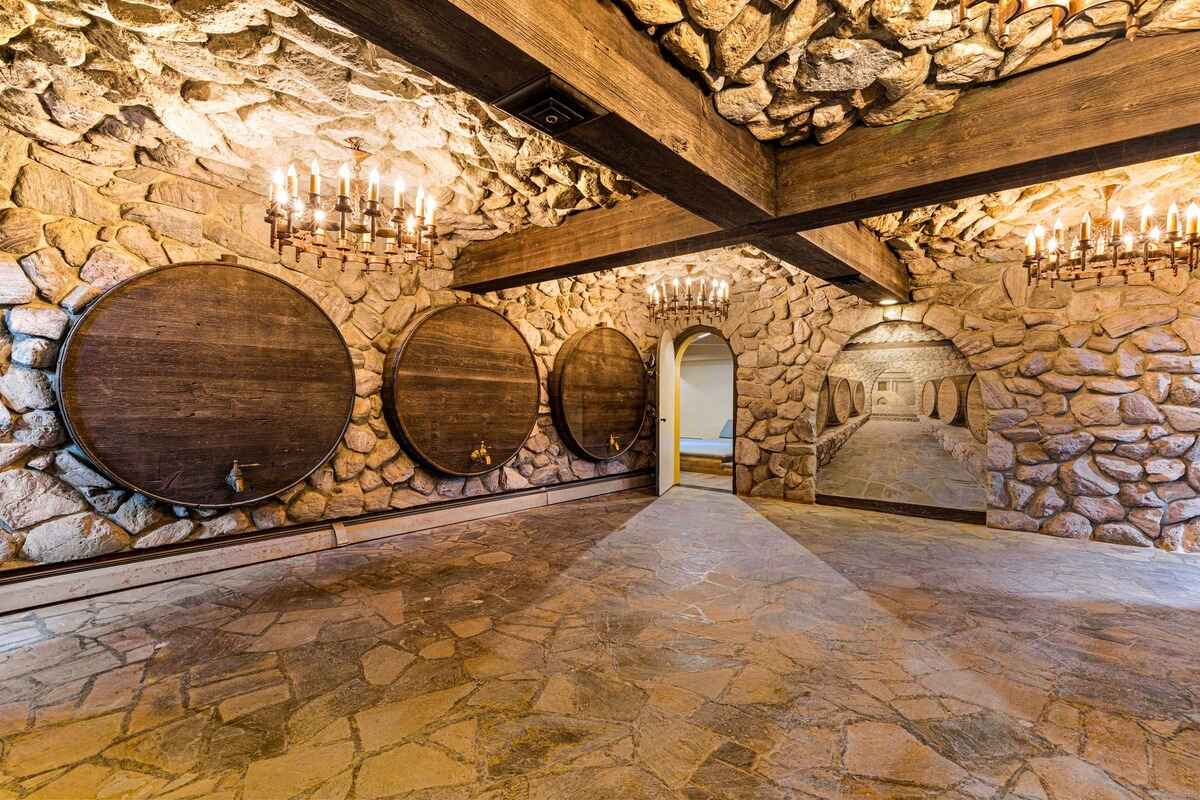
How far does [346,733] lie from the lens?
1.54 meters

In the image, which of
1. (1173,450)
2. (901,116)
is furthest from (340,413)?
(1173,450)

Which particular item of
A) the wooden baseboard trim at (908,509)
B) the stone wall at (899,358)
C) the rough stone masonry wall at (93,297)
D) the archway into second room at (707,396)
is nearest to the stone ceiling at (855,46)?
the rough stone masonry wall at (93,297)

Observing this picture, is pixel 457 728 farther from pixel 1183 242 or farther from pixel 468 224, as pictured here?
pixel 1183 242

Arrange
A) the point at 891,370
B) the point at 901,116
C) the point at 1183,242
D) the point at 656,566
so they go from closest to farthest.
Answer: the point at 901,116, the point at 1183,242, the point at 656,566, the point at 891,370

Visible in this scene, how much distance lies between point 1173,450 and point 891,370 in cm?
192

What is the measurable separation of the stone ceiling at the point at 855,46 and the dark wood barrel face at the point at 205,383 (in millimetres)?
2658

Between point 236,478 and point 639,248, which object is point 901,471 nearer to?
point 639,248

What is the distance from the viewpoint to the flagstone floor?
4.49ft

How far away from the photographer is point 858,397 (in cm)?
504

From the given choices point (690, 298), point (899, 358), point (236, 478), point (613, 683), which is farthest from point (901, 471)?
point (236, 478)

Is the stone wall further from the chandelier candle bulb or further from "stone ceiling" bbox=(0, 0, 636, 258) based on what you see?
the chandelier candle bulb

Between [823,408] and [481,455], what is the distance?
3.46 meters

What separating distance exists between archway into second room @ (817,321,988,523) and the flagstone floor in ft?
4.53

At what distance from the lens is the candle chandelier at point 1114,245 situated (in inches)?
111
